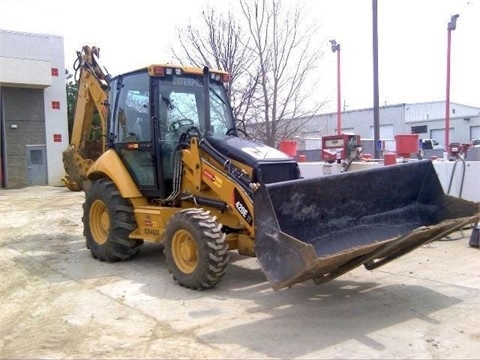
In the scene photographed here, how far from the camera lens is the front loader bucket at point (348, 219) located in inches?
210

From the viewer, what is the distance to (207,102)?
788cm

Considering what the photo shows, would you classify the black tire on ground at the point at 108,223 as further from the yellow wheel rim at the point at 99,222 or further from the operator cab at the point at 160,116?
the operator cab at the point at 160,116

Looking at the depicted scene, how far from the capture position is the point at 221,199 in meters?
7.07

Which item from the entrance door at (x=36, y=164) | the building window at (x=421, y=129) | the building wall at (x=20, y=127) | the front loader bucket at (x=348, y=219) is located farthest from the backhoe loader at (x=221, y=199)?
the building window at (x=421, y=129)

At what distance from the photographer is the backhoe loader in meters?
5.77

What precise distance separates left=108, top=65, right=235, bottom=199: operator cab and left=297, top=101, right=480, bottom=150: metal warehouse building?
105ft

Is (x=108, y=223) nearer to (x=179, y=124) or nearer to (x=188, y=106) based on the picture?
(x=179, y=124)

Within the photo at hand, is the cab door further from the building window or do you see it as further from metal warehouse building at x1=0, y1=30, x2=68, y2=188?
the building window

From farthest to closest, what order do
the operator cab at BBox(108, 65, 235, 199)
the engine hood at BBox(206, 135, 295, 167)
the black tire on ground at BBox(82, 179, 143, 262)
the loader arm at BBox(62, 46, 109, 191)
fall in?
the loader arm at BBox(62, 46, 109, 191) → the black tire on ground at BBox(82, 179, 143, 262) → the operator cab at BBox(108, 65, 235, 199) → the engine hood at BBox(206, 135, 295, 167)

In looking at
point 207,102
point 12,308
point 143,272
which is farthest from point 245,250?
point 12,308

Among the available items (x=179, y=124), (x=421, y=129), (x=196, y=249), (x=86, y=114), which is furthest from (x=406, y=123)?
(x=196, y=249)

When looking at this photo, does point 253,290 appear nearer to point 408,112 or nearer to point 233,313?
point 233,313

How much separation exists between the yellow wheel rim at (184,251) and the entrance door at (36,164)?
19973mm

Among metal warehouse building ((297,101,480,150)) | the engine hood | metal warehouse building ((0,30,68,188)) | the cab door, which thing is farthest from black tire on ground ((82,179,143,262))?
metal warehouse building ((297,101,480,150))
